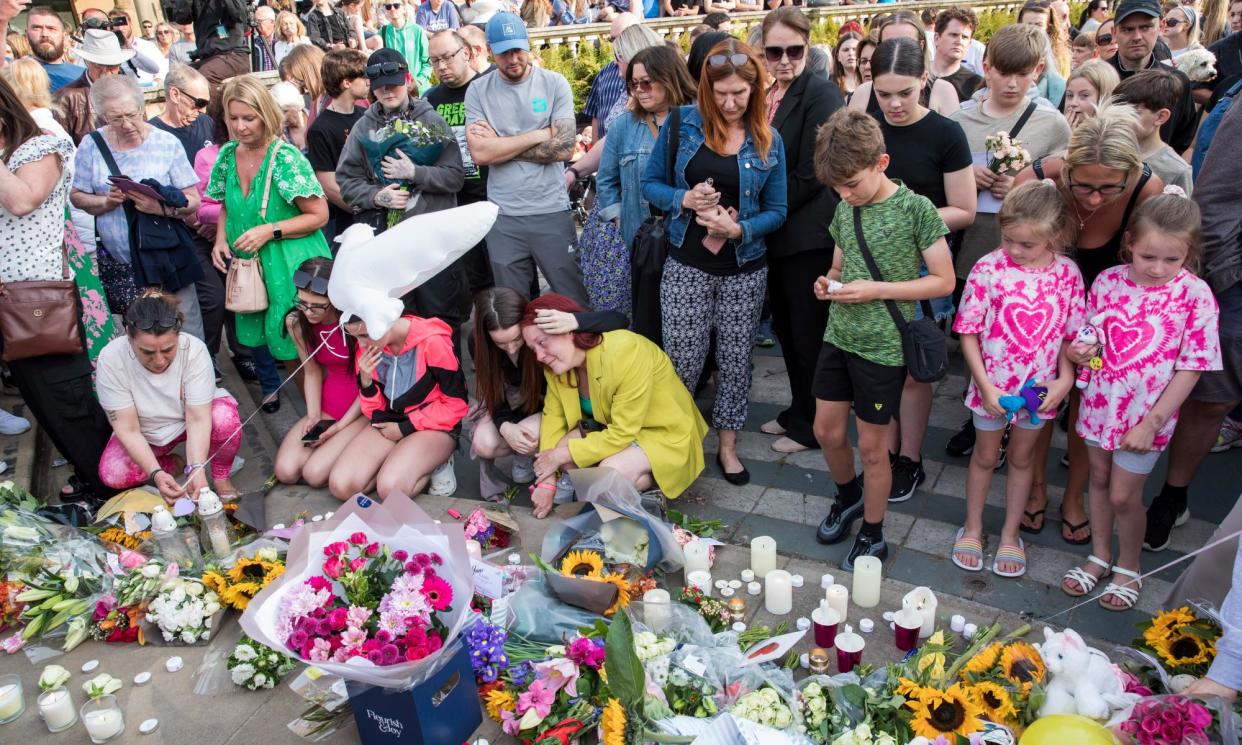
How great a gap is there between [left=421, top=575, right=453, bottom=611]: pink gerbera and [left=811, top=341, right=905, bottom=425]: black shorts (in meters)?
1.59

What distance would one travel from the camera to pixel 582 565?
127 inches

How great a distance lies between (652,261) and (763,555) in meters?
1.50

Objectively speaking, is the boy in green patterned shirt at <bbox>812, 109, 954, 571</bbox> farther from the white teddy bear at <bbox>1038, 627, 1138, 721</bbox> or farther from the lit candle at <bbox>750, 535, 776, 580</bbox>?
the white teddy bear at <bbox>1038, 627, 1138, 721</bbox>

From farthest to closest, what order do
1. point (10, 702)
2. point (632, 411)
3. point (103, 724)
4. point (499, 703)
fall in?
point (632, 411), point (10, 702), point (103, 724), point (499, 703)

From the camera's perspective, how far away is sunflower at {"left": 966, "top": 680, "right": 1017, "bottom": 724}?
2385 mm

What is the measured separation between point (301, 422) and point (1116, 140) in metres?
3.90

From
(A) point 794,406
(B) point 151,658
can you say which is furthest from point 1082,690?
(B) point 151,658

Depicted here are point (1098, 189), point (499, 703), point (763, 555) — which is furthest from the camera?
point (763, 555)

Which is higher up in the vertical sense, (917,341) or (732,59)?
(732,59)

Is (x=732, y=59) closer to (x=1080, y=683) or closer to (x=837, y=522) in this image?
(x=837, y=522)

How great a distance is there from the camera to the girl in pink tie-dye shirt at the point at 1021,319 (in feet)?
10.2

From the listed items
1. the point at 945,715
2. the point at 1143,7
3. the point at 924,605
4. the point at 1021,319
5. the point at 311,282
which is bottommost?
the point at 924,605

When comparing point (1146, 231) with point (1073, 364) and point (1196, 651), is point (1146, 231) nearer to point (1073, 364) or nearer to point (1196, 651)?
point (1073, 364)

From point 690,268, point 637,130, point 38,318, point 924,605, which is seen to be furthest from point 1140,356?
point 38,318
